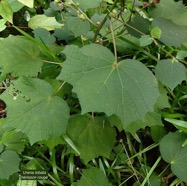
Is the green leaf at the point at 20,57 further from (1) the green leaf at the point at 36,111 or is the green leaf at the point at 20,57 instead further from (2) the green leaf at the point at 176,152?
(2) the green leaf at the point at 176,152

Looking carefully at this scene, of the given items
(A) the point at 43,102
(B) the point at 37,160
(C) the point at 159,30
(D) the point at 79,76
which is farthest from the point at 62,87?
(C) the point at 159,30

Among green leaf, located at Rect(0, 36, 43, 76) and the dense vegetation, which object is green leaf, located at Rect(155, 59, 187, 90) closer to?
the dense vegetation

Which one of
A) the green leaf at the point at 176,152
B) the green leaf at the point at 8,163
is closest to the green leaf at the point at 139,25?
the green leaf at the point at 176,152

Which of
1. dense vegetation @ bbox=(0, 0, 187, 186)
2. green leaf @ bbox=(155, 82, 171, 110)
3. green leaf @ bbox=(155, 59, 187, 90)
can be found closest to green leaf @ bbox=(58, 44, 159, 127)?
dense vegetation @ bbox=(0, 0, 187, 186)

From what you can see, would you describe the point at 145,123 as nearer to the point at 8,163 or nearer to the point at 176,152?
the point at 176,152

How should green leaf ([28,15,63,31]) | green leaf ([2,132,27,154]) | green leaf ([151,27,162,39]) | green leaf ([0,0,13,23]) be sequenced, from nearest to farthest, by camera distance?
1. green leaf ([0,0,13,23])
2. green leaf ([151,27,162,39])
3. green leaf ([2,132,27,154])
4. green leaf ([28,15,63,31])

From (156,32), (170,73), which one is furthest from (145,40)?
(170,73)

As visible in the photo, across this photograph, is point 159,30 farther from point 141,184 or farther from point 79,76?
point 141,184
